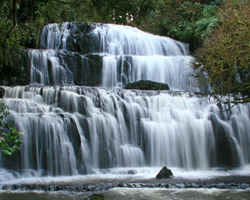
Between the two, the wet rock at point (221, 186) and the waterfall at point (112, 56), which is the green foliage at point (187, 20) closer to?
the waterfall at point (112, 56)

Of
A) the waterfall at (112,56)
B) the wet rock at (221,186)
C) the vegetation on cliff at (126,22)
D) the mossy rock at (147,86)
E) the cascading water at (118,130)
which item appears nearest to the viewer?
the vegetation on cliff at (126,22)

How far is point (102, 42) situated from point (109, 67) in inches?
108

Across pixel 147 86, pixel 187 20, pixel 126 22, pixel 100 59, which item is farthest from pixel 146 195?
pixel 187 20

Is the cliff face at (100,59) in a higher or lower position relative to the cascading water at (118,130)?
higher

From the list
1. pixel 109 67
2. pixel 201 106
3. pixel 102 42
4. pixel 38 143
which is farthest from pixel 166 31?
pixel 38 143

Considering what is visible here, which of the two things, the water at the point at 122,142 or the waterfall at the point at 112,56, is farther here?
the waterfall at the point at 112,56

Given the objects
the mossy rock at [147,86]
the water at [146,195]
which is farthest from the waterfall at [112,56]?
the water at [146,195]

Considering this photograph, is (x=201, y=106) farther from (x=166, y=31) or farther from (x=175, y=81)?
(x=166, y=31)

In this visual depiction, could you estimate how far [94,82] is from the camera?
1625cm

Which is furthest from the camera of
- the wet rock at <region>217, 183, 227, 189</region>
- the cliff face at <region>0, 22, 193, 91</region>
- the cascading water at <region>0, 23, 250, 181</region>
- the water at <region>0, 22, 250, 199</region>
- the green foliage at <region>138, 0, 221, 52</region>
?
the green foliage at <region>138, 0, 221, 52</region>

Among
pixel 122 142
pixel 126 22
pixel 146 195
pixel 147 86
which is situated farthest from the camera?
pixel 147 86

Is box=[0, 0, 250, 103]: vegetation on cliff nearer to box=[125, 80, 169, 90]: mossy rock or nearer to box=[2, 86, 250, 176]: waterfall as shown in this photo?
box=[2, 86, 250, 176]: waterfall

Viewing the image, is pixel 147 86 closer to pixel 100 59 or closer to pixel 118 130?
pixel 100 59

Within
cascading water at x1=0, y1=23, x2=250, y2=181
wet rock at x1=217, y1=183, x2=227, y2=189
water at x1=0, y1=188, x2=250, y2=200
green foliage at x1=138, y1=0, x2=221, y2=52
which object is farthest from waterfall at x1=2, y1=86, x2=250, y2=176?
green foliage at x1=138, y1=0, x2=221, y2=52
